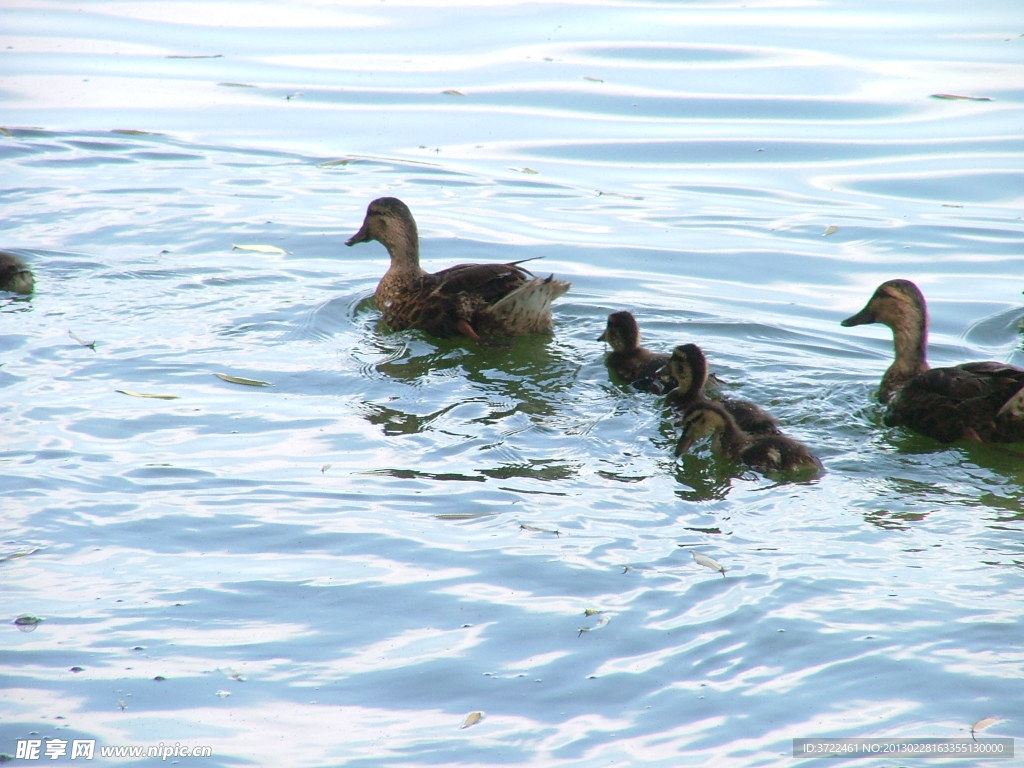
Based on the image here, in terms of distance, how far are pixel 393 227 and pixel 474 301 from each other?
1.29 m

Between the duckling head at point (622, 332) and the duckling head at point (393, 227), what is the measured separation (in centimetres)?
195

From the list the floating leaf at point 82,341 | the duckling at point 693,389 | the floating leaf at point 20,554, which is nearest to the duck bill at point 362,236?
the floating leaf at point 82,341

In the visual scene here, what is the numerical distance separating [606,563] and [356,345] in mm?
3643

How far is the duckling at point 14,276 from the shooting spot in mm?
8875

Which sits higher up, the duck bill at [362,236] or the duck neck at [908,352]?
the duck bill at [362,236]

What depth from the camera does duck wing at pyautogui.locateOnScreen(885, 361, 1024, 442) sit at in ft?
21.6

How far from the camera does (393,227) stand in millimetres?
9586

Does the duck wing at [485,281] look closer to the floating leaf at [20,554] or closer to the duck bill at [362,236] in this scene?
the duck bill at [362,236]

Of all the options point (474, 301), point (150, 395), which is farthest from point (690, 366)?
point (150, 395)

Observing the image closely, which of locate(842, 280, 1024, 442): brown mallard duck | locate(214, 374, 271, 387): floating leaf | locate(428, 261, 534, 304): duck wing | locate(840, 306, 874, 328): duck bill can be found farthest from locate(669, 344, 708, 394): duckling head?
locate(214, 374, 271, 387): floating leaf

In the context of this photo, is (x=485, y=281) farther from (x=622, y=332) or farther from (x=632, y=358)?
(x=632, y=358)

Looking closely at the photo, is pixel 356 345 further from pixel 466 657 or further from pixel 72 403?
pixel 466 657

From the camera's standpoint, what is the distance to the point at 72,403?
6938mm

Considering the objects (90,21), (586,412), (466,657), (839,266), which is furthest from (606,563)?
(90,21)
